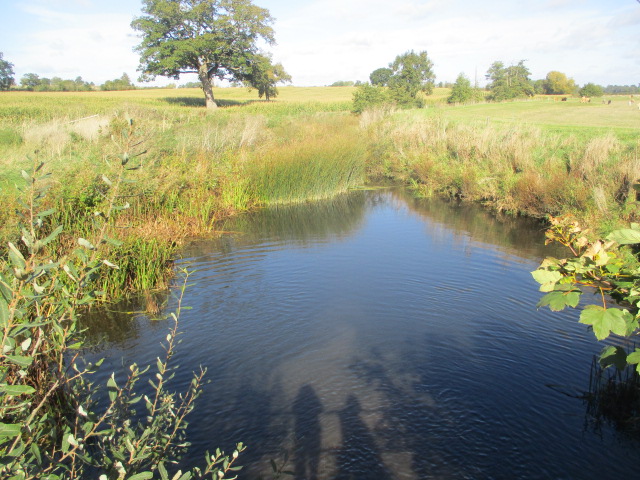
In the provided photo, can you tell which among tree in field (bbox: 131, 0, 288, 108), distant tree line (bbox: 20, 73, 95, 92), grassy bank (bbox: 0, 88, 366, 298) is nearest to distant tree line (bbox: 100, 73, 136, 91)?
distant tree line (bbox: 20, 73, 95, 92)

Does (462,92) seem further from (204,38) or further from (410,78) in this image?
(204,38)

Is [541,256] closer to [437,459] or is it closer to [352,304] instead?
[352,304]

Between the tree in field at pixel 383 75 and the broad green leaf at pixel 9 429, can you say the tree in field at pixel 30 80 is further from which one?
→ the broad green leaf at pixel 9 429

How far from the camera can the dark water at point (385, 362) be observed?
4457 mm

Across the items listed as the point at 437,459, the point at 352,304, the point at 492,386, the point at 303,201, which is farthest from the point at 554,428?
the point at 303,201

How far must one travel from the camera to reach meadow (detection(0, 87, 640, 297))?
348 inches

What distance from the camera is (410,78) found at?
145ft

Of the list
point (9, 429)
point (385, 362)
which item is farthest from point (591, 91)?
point (9, 429)

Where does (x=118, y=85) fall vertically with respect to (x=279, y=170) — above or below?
above

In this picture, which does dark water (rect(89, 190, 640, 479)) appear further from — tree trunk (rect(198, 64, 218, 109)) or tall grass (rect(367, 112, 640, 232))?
tree trunk (rect(198, 64, 218, 109))

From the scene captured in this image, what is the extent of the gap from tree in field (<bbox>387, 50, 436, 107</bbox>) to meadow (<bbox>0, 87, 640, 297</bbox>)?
1841 centimetres

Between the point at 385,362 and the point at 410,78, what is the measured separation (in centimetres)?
4207

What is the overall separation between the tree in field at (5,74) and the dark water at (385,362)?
66189mm

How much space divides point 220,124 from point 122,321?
49.9 ft
